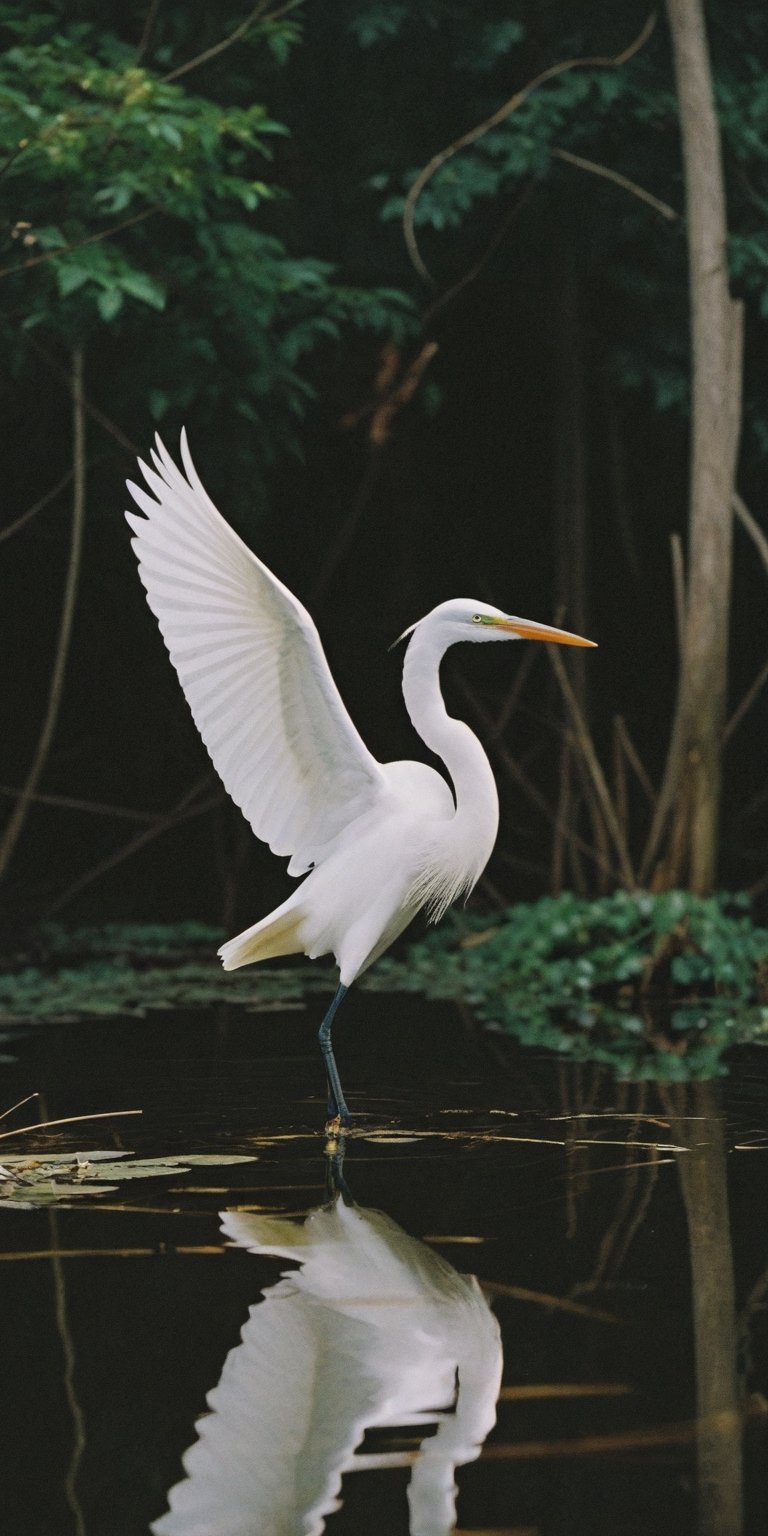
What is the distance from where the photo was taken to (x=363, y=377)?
10.8 metres

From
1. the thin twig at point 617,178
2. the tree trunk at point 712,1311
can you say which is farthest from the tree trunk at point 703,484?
the tree trunk at point 712,1311

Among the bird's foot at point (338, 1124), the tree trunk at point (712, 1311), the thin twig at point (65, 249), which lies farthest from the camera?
the thin twig at point (65, 249)

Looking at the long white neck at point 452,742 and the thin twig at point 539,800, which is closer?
the long white neck at point 452,742

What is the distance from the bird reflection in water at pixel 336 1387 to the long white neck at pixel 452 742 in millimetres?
1357

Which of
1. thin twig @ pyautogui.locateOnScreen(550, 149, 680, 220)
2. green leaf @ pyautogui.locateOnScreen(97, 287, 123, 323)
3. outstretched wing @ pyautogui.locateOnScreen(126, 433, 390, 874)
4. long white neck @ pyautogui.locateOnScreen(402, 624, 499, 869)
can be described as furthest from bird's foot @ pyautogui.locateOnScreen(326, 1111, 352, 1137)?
thin twig @ pyautogui.locateOnScreen(550, 149, 680, 220)

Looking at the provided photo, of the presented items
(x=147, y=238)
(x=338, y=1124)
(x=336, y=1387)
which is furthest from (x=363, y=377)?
(x=336, y=1387)

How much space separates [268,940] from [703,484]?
10.1 ft

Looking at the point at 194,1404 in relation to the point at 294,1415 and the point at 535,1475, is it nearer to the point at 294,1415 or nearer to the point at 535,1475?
the point at 294,1415

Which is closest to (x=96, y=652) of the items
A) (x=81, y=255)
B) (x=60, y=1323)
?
(x=81, y=255)

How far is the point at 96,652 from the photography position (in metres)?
11.2

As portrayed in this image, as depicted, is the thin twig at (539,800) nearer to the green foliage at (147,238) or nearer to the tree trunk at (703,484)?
the tree trunk at (703,484)

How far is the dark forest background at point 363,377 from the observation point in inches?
301

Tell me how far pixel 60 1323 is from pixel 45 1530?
2.97 ft

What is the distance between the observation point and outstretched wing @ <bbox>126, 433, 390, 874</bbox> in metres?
4.80
